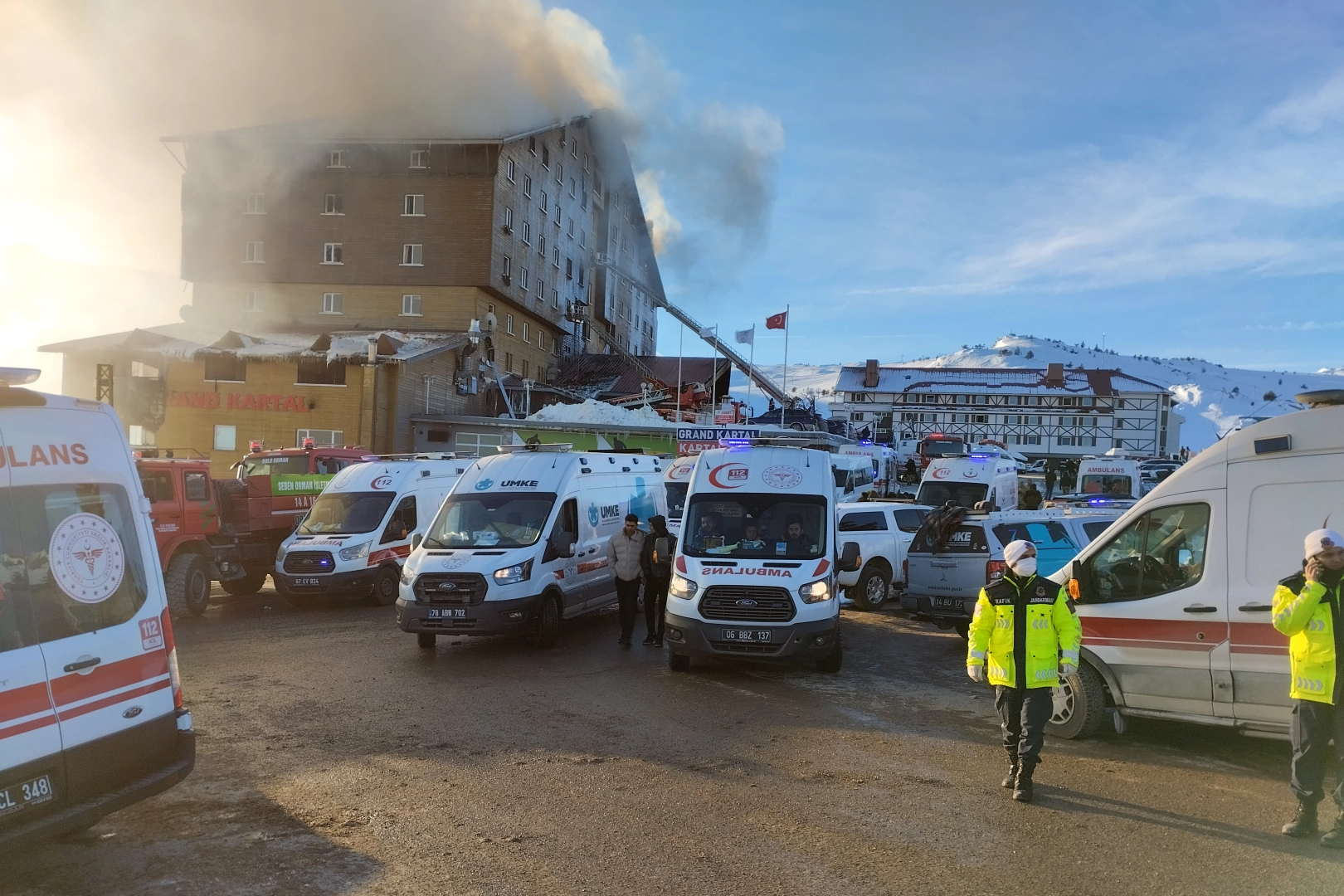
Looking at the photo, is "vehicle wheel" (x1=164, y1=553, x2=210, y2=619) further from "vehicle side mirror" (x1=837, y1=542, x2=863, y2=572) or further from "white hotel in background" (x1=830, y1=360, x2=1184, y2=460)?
"white hotel in background" (x1=830, y1=360, x2=1184, y2=460)

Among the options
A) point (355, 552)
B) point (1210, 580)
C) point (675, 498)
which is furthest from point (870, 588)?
point (1210, 580)

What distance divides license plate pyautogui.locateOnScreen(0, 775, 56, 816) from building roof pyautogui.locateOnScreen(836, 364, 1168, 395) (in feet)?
227

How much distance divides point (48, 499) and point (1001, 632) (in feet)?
18.6

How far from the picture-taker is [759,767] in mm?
6934

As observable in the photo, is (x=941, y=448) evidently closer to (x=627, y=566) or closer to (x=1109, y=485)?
(x=1109, y=485)

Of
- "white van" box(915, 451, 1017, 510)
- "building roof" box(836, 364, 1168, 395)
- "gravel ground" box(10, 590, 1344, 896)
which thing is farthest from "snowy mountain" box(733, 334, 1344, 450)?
"gravel ground" box(10, 590, 1344, 896)

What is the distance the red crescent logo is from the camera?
37.2 feet

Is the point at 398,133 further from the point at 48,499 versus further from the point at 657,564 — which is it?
the point at 48,499

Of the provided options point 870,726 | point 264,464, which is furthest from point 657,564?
point 264,464

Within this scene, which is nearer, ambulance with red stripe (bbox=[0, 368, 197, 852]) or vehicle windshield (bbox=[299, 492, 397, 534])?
ambulance with red stripe (bbox=[0, 368, 197, 852])

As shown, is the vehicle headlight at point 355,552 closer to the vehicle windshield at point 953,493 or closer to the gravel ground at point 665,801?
the gravel ground at point 665,801

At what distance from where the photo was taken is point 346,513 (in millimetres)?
16344

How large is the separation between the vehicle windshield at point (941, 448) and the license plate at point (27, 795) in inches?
1578

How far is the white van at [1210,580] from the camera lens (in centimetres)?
652
